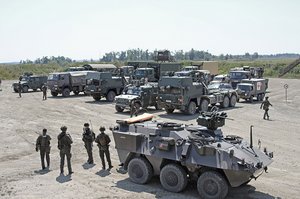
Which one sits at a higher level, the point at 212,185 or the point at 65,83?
the point at 65,83

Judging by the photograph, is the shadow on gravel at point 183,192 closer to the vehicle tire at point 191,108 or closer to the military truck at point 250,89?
the vehicle tire at point 191,108

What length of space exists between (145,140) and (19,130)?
33.3ft

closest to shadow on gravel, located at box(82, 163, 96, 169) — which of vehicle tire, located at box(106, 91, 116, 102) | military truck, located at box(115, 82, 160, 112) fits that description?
military truck, located at box(115, 82, 160, 112)

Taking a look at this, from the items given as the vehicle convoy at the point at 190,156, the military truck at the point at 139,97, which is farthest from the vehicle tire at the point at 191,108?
the vehicle convoy at the point at 190,156

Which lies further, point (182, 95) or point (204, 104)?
point (204, 104)

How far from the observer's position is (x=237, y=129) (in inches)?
748

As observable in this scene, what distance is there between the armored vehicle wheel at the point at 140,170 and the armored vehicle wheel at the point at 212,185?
5.13 feet

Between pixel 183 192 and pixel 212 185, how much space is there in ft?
3.20

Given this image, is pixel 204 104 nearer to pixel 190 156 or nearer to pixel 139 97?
pixel 139 97

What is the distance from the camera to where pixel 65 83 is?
112 feet

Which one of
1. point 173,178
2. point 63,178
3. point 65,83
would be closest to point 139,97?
point 65,83

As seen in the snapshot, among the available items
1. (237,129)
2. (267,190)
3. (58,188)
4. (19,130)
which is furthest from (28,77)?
(267,190)

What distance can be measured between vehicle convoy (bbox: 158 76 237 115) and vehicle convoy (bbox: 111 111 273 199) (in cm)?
1107

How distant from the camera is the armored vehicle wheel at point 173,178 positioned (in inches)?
389
